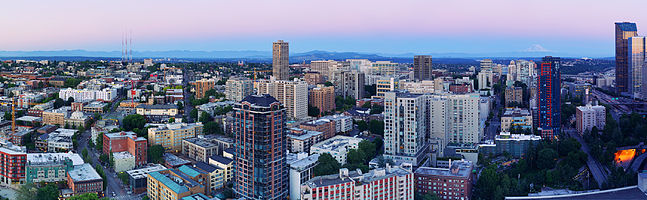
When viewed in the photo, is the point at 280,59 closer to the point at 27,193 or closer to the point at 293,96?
the point at 293,96

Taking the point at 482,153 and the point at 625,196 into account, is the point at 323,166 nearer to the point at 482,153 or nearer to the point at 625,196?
the point at 482,153

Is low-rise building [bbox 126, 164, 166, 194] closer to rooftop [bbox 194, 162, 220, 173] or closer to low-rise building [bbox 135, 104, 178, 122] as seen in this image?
rooftop [bbox 194, 162, 220, 173]

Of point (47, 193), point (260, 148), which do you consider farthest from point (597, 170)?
point (47, 193)

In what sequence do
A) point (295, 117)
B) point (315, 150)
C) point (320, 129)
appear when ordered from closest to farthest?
point (315, 150) → point (320, 129) → point (295, 117)

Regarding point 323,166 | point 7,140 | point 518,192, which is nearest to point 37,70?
point 7,140

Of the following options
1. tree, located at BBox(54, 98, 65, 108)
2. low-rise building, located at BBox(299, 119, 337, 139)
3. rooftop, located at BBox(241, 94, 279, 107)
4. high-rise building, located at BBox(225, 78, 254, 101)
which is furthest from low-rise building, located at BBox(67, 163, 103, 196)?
high-rise building, located at BBox(225, 78, 254, 101)

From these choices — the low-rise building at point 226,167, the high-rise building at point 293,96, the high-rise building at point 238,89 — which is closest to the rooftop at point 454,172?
the low-rise building at point 226,167
